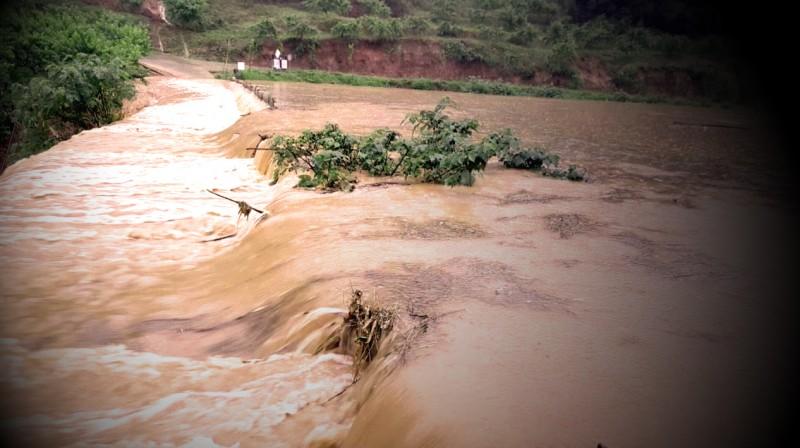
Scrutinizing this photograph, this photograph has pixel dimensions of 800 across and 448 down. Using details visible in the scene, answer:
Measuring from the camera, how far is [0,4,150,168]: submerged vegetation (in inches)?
512

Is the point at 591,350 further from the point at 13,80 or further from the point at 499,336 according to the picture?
the point at 13,80

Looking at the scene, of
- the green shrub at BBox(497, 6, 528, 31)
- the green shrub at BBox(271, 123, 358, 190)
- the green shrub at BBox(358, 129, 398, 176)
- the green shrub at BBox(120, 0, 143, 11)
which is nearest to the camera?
the green shrub at BBox(271, 123, 358, 190)

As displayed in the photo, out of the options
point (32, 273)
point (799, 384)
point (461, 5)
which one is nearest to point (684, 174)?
point (799, 384)

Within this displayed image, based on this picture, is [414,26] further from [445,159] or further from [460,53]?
[445,159]

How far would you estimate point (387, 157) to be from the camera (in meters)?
8.84

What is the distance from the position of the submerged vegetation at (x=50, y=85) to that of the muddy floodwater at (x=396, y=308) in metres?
4.34

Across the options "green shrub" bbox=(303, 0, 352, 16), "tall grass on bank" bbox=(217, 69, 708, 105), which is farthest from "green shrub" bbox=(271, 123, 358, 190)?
"green shrub" bbox=(303, 0, 352, 16)

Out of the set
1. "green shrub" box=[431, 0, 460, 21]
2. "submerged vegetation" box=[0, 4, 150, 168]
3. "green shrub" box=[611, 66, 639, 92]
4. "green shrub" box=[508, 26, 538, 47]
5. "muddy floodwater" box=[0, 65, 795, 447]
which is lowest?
"muddy floodwater" box=[0, 65, 795, 447]

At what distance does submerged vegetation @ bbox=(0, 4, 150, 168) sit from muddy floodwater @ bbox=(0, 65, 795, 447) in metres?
4.34

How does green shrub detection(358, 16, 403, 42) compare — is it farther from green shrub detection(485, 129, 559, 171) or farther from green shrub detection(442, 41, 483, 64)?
green shrub detection(485, 129, 559, 171)

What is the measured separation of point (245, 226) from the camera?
740cm

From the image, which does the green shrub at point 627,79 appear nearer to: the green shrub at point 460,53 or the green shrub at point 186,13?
the green shrub at point 460,53

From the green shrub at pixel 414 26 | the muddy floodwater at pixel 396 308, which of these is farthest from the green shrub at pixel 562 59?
the muddy floodwater at pixel 396 308

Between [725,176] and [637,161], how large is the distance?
1.69 metres
